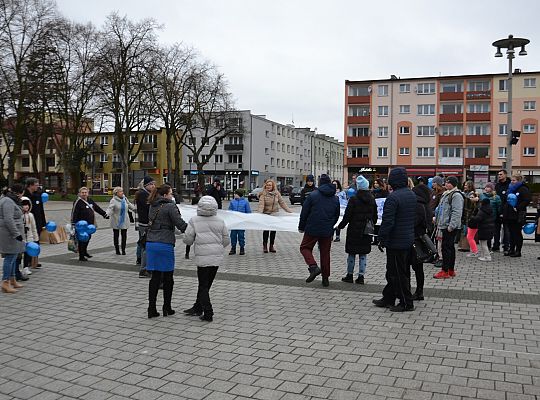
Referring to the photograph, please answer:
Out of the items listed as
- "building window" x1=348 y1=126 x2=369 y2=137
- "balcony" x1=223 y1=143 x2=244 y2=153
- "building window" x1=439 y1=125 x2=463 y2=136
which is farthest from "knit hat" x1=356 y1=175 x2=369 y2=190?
"balcony" x1=223 y1=143 x2=244 y2=153

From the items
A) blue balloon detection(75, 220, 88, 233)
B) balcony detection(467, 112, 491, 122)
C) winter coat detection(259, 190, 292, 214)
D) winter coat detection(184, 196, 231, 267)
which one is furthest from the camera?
balcony detection(467, 112, 491, 122)

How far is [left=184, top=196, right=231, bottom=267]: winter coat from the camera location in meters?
7.00

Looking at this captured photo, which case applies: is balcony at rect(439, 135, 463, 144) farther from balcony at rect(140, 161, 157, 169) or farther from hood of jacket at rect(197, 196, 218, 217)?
hood of jacket at rect(197, 196, 218, 217)

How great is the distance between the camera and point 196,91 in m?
50.7

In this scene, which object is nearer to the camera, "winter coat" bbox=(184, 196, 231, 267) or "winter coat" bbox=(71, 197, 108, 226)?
"winter coat" bbox=(184, 196, 231, 267)

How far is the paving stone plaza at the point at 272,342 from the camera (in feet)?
15.6

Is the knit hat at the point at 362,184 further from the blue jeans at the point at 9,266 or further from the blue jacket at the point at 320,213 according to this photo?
the blue jeans at the point at 9,266

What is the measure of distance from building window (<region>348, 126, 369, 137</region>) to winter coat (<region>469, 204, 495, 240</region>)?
64.1 m

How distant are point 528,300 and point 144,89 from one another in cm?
3602

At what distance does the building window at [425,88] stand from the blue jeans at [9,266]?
7010 cm

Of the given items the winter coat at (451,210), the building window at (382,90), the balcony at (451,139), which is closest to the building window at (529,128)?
the balcony at (451,139)

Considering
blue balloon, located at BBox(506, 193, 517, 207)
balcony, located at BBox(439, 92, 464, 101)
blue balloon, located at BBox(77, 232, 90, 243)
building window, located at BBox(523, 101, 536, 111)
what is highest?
balcony, located at BBox(439, 92, 464, 101)

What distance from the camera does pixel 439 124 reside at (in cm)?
7144

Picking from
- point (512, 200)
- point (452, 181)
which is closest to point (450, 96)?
point (512, 200)
